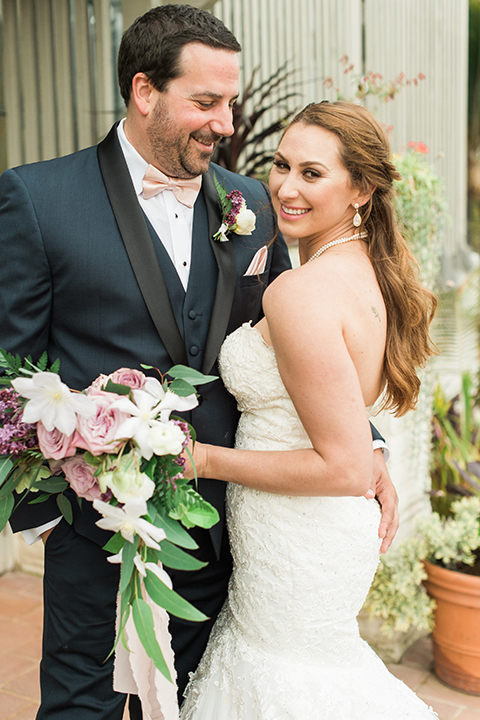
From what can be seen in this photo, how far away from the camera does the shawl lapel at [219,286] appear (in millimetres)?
1871

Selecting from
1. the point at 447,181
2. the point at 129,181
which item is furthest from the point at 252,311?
the point at 447,181

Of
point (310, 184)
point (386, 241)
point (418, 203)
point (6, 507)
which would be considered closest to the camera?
point (6, 507)

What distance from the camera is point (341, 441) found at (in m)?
1.59

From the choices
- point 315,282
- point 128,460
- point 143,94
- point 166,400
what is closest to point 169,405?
point 166,400

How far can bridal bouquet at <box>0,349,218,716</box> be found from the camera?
132 cm

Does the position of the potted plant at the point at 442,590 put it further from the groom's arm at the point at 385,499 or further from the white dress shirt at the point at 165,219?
the white dress shirt at the point at 165,219

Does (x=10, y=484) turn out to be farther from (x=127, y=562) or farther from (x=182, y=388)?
(x=182, y=388)

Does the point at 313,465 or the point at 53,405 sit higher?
the point at 53,405

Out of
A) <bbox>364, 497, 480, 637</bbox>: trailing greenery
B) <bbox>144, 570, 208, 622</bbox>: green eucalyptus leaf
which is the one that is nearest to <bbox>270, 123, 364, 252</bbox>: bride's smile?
<bbox>144, 570, 208, 622</bbox>: green eucalyptus leaf

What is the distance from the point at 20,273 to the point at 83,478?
0.58 metres

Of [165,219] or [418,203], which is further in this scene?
[418,203]

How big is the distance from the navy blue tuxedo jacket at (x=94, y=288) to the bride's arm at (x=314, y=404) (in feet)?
0.82

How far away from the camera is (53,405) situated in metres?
1.32

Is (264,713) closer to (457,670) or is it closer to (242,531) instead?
(242,531)
